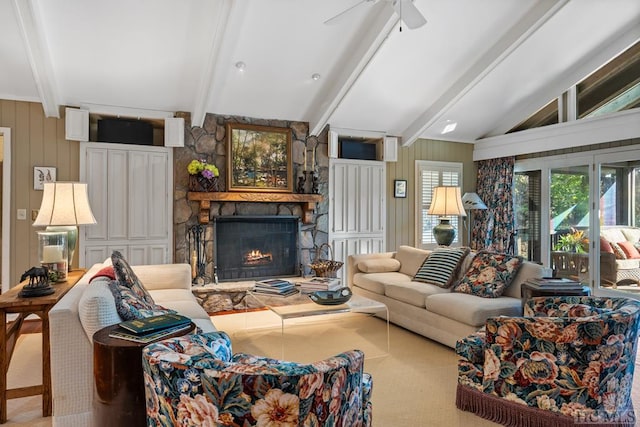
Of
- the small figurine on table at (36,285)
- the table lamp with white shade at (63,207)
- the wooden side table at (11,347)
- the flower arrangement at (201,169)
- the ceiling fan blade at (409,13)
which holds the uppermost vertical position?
the ceiling fan blade at (409,13)

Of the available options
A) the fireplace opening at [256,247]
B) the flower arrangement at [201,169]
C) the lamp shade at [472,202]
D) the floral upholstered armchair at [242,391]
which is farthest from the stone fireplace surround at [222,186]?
the floral upholstered armchair at [242,391]

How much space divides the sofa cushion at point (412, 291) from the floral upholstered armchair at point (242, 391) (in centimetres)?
269

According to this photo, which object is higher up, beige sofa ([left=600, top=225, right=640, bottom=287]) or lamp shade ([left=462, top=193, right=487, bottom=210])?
lamp shade ([left=462, top=193, right=487, bottom=210])

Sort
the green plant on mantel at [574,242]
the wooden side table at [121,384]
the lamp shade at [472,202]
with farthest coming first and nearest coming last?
the lamp shade at [472,202] → the green plant on mantel at [574,242] → the wooden side table at [121,384]

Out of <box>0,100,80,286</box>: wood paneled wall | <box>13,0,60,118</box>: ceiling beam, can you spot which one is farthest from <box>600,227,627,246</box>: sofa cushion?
<box>0,100,80,286</box>: wood paneled wall

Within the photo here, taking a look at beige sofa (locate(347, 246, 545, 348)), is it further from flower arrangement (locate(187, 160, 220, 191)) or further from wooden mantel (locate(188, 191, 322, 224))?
flower arrangement (locate(187, 160, 220, 191))

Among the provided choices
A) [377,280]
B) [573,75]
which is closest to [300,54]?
[377,280]

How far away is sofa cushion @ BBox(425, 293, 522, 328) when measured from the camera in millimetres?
3287

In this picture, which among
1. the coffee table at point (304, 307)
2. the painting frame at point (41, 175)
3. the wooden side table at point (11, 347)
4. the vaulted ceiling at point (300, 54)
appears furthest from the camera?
the painting frame at point (41, 175)

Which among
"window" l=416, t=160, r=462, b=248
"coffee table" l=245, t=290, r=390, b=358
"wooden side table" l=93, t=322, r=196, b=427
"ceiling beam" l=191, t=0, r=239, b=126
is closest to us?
"wooden side table" l=93, t=322, r=196, b=427

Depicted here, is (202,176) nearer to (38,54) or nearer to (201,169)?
(201,169)

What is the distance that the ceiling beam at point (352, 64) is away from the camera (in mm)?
4066

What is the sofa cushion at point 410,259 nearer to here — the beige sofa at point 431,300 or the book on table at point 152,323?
the beige sofa at point 431,300

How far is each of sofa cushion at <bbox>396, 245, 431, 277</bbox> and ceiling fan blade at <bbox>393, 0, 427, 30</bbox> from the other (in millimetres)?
2519
